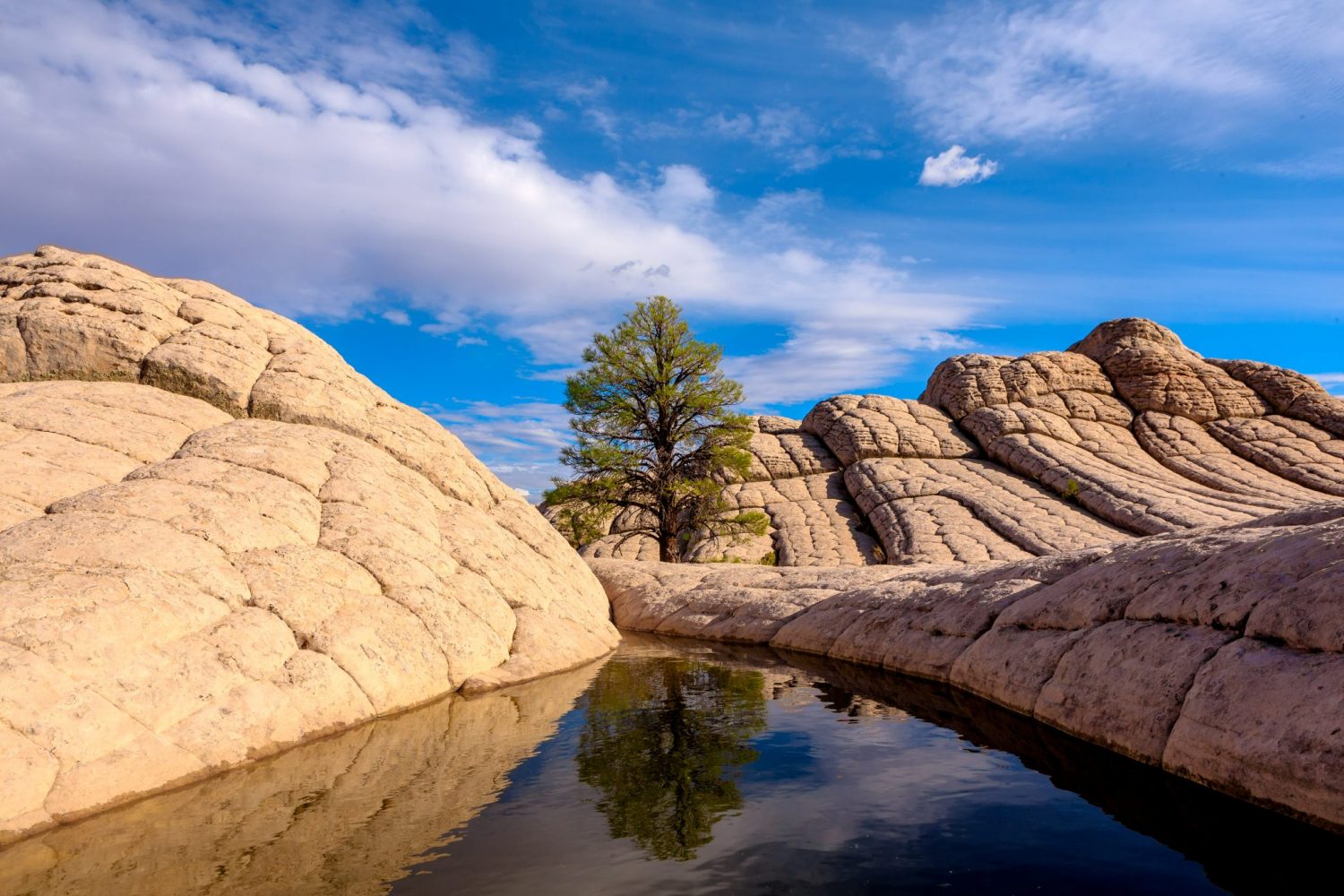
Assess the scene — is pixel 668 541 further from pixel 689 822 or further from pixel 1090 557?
pixel 689 822

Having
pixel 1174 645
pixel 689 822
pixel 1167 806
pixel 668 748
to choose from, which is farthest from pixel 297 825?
pixel 1174 645

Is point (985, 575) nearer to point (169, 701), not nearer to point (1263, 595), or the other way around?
point (1263, 595)

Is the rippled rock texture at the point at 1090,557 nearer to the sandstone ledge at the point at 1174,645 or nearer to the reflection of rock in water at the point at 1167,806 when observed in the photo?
the sandstone ledge at the point at 1174,645

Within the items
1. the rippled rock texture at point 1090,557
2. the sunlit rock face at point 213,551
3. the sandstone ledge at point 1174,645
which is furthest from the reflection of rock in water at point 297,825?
the rippled rock texture at point 1090,557

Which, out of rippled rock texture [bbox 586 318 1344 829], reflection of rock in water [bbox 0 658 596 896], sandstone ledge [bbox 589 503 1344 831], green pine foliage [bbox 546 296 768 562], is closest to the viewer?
reflection of rock in water [bbox 0 658 596 896]

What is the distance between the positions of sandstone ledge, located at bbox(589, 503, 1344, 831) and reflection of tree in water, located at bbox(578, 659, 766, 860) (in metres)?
2.87

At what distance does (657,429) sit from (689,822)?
74.0ft

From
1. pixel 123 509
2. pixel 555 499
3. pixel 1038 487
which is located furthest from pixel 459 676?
pixel 1038 487

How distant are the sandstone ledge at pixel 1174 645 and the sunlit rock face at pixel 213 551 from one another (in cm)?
589

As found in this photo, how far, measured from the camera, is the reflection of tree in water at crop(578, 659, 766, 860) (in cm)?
574

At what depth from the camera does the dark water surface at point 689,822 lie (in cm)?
480

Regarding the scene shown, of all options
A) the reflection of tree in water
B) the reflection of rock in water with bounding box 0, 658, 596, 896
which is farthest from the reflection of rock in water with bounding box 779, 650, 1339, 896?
the reflection of rock in water with bounding box 0, 658, 596, 896

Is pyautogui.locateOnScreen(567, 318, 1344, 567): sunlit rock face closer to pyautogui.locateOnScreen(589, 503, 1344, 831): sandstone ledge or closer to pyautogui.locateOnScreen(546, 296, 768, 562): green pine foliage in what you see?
pyautogui.locateOnScreen(546, 296, 768, 562): green pine foliage

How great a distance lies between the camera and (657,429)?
28016 mm
